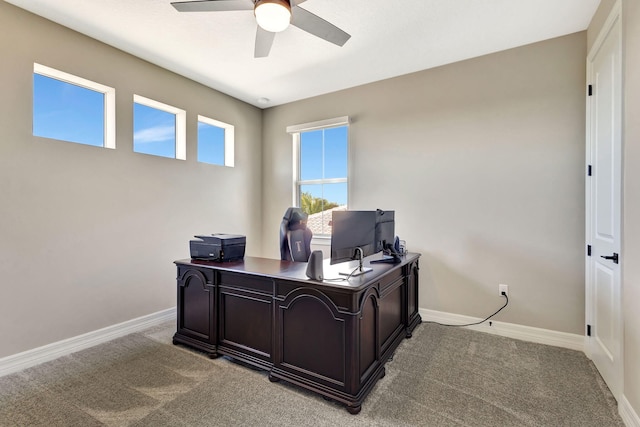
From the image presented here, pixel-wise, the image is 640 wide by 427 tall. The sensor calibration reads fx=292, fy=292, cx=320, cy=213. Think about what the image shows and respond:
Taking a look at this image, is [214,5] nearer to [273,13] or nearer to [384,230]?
[273,13]

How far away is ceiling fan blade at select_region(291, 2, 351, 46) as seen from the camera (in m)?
1.91

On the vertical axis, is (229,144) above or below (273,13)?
below

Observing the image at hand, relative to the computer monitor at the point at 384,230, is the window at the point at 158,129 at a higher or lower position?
higher

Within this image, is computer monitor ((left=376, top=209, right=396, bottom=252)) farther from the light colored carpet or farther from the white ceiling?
the white ceiling

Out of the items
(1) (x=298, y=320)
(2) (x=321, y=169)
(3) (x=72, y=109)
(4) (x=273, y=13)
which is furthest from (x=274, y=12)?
(2) (x=321, y=169)

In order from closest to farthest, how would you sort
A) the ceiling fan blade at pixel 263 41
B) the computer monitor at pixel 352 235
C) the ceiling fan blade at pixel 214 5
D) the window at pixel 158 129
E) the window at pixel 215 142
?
1. the ceiling fan blade at pixel 214 5
2. the computer monitor at pixel 352 235
3. the ceiling fan blade at pixel 263 41
4. the window at pixel 158 129
5. the window at pixel 215 142

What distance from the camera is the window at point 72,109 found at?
8.23ft

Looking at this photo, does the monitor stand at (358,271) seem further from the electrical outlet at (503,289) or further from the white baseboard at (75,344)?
the white baseboard at (75,344)

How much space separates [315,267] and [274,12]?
161cm

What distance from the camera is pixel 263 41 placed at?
2301mm

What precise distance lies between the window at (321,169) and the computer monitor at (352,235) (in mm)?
1598

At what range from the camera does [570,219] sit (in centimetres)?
262

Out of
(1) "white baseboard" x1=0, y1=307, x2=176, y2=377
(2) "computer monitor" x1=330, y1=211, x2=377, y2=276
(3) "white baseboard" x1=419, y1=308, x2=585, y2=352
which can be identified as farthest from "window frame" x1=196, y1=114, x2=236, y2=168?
(3) "white baseboard" x1=419, y1=308, x2=585, y2=352

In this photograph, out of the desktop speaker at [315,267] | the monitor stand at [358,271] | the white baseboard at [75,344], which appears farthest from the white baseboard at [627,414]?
the white baseboard at [75,344]
